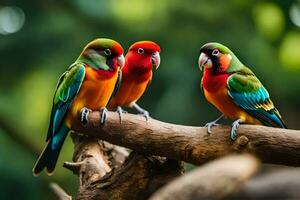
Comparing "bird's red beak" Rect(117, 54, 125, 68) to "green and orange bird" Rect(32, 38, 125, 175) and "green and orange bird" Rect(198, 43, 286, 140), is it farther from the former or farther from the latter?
"green and orange bird" Rect(198, 43, 286, 140)

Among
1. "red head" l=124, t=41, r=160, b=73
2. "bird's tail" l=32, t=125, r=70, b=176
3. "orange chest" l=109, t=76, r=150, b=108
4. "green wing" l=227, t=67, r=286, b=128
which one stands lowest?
"bird's tail" l=32, t=125, r=70, b=176

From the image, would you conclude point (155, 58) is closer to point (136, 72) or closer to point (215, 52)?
point (136, 72)

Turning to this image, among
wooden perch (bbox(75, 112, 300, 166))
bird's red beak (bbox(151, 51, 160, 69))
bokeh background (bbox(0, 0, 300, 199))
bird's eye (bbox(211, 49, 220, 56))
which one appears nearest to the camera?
wooden perch (bbox(75, 112, 300, 166))

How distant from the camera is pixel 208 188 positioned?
153 cm

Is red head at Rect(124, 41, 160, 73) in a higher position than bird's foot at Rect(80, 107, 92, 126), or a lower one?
higher

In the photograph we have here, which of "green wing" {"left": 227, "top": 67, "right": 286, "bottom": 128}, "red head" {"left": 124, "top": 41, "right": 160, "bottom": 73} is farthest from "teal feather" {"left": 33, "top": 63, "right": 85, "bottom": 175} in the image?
"green wing" {"left": 227, "top": 67, "right": 286, "bottom": 128}

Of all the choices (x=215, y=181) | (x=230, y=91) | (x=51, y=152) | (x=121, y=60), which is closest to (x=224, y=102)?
(x=230, y=91)

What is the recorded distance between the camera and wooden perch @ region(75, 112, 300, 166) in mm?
2277

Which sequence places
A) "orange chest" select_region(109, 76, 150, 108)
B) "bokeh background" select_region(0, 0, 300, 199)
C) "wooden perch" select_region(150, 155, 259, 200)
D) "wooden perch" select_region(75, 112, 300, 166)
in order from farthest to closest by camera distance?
"bokeh background" select_region(0, 0, 300, 199) → "orange chest" select_region(109, 76, 150, 108) → "wooden perch" select_region(75, 112, 300, 166) → "wooden perch" select_region(150, 155, 259, 200)

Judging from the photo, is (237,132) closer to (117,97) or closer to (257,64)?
(117,97)

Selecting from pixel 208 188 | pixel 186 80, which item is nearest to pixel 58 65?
pixel 186 80

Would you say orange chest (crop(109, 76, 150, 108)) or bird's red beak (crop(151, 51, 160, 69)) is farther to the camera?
orange chest (crop(109, 76, 150, 108))

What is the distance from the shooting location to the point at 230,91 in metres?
2.49

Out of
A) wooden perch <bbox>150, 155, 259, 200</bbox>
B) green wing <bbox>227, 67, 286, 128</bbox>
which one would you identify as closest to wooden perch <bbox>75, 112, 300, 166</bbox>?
green wing <bbox>227, 67, 286, 128</bbox>
